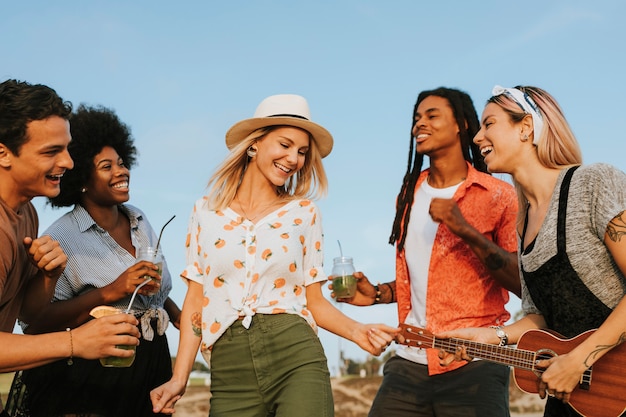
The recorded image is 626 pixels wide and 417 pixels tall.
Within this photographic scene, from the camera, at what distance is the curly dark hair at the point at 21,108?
484 cm

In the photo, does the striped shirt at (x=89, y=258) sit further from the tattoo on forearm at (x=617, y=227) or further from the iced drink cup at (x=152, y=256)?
the tattoo on forearm at (x=617, y=227)

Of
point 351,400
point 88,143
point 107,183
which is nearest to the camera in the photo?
point 107,183

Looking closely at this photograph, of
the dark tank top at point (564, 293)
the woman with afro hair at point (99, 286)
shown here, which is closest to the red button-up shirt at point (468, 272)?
the dark tank top at point (564, 293)

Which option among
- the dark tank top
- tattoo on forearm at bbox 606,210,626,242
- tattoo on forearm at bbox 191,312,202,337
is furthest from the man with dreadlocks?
tattoo on forearm at bbox 191,312,202,337

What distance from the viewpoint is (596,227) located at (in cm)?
400

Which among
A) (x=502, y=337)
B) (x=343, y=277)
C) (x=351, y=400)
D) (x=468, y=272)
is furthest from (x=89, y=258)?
(x=351, y=400)

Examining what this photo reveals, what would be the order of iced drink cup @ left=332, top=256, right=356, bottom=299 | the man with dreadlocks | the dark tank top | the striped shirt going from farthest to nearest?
the striped shirt
iced drink cup @ left=332, top=256, right=356, bottom=299
the man with dreadlocks
the dark tank top

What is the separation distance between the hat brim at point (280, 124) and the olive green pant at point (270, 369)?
4.48 feet

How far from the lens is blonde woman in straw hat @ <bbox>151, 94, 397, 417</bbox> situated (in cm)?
457

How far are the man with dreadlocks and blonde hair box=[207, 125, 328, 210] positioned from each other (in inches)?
33.6

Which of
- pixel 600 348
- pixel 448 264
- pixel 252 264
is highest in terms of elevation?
pixel 252 264

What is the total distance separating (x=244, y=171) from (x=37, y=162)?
1385 mm

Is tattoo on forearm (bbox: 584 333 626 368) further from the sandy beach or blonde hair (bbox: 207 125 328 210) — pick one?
the sandy beach

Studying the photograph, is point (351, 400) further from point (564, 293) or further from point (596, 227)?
point (596, 227)
